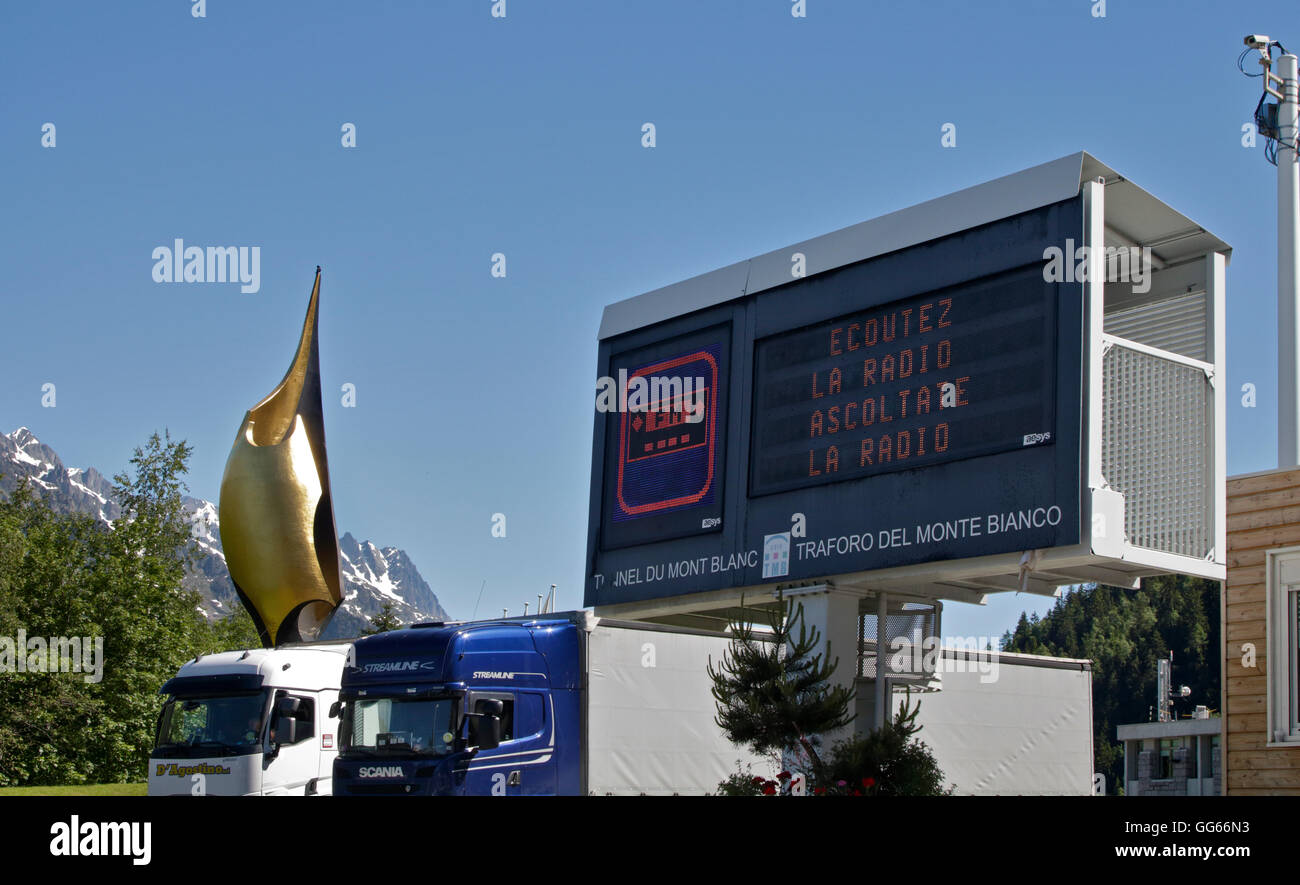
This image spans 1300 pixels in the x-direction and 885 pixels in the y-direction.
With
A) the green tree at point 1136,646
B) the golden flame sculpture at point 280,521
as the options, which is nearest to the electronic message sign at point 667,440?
the golden flame sculpture at point 280,521

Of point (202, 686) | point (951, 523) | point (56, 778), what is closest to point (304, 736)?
point (202, 686)

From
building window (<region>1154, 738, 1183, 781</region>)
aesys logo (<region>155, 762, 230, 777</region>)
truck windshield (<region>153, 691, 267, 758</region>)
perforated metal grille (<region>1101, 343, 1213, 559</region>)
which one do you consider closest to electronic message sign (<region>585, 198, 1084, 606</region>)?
perforated metal grille (<region>1101, 343, 1213, 559</region>)

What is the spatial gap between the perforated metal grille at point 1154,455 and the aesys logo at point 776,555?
465 centimetres

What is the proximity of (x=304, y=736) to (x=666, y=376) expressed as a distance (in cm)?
782

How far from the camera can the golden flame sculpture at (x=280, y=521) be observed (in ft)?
145

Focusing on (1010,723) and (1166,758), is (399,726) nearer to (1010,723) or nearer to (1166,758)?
(1010,723)

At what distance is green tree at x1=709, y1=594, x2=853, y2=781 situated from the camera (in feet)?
Result: 59.5

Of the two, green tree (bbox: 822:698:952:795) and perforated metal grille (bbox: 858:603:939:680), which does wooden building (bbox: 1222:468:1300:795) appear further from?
perforated metal grille (bbox: 858:603:939:680)

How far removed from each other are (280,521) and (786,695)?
95.2 feet

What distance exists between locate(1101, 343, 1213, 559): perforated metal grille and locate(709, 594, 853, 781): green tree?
423 cm

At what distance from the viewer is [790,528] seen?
19359 mm

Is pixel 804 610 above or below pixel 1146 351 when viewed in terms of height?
below

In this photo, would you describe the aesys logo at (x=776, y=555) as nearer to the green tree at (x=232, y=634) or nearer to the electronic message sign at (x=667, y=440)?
the electronic message sign at (x=667, y=440)
